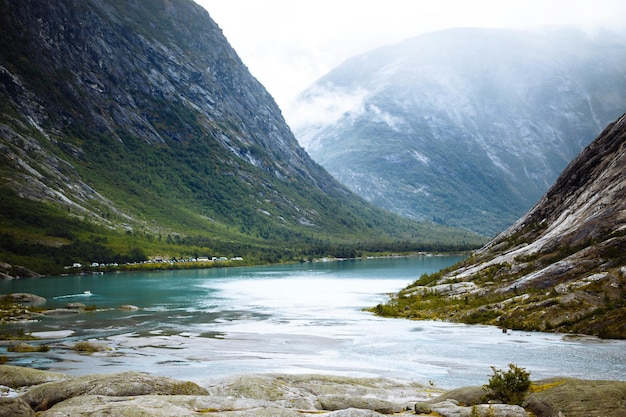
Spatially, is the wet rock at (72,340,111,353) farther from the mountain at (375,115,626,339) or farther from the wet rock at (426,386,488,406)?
the mountain at (375,115,626,339)

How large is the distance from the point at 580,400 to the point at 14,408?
71.8 feet

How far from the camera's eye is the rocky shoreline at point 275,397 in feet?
77.8

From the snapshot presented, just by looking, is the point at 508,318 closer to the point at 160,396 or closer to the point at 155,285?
the point at 160,396

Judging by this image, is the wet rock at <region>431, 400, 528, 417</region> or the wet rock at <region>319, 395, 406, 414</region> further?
the wet rock at <region>319, 395, 406, 414</region>

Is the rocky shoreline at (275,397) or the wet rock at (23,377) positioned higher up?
the rocky shoreline at (275,397)

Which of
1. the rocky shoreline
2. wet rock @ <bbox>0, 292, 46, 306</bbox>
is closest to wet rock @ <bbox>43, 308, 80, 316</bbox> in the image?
wet rock @ <bbox>0, 292, 46, 306</bbox>

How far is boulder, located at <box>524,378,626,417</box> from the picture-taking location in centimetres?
2308

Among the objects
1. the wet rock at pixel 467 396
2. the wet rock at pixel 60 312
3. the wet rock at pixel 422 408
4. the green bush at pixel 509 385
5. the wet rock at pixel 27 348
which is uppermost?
the green bush at pixel 509 385

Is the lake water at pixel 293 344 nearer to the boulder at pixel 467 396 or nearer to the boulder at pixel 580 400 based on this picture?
the boulder at pixel 467 396

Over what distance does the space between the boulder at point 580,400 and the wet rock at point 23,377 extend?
26.0m

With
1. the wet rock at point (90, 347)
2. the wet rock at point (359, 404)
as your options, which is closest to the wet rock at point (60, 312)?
the wet rock at point (90, 347)

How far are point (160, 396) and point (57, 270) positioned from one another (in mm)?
167711

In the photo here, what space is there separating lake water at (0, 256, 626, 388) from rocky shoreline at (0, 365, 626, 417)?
10.5 m

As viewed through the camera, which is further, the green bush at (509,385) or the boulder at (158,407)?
the green bush at (509,385)
